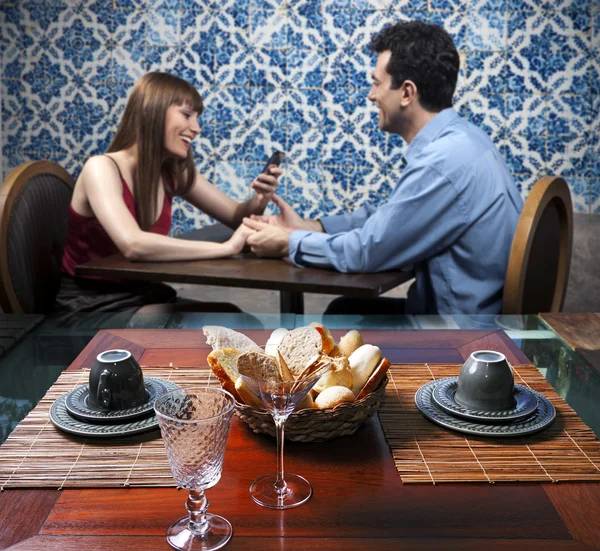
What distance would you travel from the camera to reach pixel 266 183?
9.91 ft

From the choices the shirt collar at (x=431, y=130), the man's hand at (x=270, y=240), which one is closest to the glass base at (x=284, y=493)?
the man's hand at (x=270, y=240)

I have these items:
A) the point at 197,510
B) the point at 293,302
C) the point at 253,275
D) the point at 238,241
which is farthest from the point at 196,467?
the point at 293,302

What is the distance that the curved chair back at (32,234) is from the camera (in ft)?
7.24

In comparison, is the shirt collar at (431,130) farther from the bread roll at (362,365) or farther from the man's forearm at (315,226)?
the bread roll at (362,365)

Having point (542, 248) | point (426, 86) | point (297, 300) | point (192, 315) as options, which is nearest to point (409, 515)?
point (192, 315)

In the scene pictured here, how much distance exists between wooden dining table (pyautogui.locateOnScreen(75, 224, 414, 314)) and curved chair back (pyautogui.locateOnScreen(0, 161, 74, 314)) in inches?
6.7

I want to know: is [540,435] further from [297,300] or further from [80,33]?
[80,33]

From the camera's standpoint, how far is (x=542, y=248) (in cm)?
227

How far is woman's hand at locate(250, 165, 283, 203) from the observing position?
2931mm

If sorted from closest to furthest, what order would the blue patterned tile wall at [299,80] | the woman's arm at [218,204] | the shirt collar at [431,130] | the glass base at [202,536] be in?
1. the glass base at [202,536]
2. the shirt collar at [431,130]
3. the woman's arm at [218,204]
4. the blue patterned tile wall at [299,80]

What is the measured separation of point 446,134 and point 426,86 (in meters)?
0.21

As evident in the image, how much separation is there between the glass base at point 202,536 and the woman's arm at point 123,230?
1.68 m

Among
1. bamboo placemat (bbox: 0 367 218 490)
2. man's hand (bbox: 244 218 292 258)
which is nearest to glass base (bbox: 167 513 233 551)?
bamboo placemat (bbox: 0 367 218 490)

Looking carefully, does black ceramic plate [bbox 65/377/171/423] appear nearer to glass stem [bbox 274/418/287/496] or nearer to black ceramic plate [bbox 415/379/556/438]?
glass stem [bbox 274/418/287/496]
